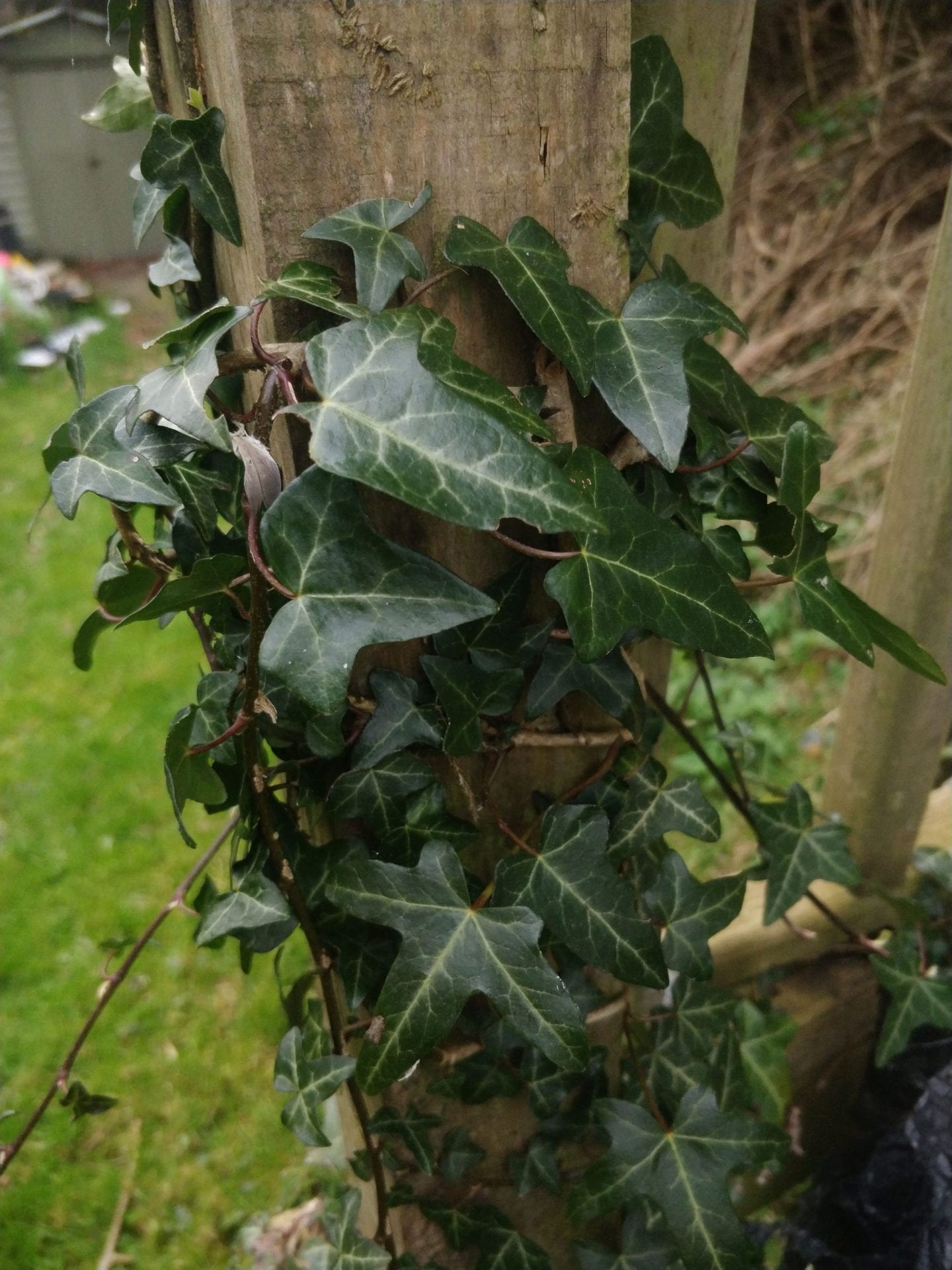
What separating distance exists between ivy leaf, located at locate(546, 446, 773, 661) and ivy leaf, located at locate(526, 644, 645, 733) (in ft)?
0.39

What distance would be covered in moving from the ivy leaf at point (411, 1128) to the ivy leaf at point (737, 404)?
2.63 ft

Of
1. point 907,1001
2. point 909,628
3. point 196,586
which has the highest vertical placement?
point 196,586

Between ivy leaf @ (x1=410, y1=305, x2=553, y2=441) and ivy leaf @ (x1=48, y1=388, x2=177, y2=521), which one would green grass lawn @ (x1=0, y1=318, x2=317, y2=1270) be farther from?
ivy leaf @ (x1=410, y1=305, x2=553, y2=441)

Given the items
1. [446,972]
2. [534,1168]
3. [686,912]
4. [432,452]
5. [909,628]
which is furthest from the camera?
[909,628]

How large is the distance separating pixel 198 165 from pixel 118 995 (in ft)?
5.93

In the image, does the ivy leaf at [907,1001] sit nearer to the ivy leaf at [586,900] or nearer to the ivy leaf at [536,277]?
the ivy leaf at [586,900]

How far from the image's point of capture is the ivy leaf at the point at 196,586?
2.39 ft

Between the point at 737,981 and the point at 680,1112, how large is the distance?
0.52m

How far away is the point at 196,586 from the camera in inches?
29.3

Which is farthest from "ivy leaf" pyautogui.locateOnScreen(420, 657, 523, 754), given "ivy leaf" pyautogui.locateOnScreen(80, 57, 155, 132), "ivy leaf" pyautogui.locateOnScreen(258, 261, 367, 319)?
"ivy leaf" pyautogui.locateOnScreen(80, 57, 155, 132)

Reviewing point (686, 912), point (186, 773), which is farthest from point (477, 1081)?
point (186, 773)

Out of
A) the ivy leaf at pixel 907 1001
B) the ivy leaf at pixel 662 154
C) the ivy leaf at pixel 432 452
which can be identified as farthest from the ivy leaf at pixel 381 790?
the ivy leaf at pixel 907 1001

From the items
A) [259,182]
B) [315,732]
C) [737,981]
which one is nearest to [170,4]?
[259,182]

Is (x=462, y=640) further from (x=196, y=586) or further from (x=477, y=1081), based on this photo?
(x=477, y=1081)
